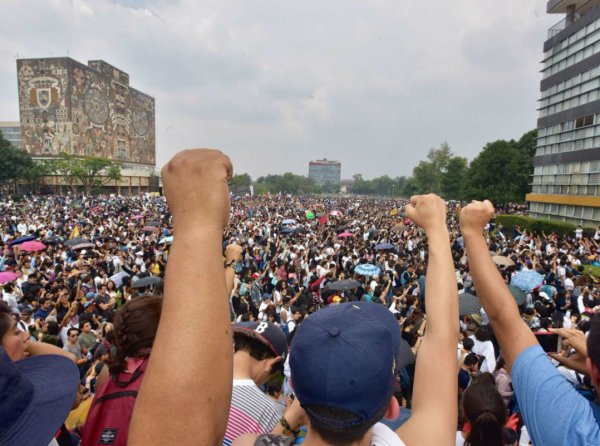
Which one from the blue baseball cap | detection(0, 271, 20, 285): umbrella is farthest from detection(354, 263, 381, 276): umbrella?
the blue baseball cap

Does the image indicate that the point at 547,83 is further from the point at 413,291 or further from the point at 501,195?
the point at 413,291

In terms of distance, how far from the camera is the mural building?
2115 inches

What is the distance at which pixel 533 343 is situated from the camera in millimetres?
1243

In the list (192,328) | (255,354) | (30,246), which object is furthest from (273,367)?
(30,246)

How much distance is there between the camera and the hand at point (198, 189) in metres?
0.67

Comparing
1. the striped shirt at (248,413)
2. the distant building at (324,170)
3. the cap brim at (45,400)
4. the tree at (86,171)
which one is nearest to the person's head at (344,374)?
the striped shirt at (248,413)

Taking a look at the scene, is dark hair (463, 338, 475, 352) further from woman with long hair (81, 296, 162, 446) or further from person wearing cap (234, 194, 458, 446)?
woman with long hair (81, 296, 162, 446)

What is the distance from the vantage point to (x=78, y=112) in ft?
185

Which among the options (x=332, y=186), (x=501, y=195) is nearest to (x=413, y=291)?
(x=501, y=195)

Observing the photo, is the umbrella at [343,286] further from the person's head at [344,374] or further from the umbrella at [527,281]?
the person's head at [344,374]

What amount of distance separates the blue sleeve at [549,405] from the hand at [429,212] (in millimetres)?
489

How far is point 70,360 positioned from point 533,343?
1.67 m

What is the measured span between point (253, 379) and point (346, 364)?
3.44ft

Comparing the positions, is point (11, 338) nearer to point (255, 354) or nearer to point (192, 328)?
point (255, 354)
